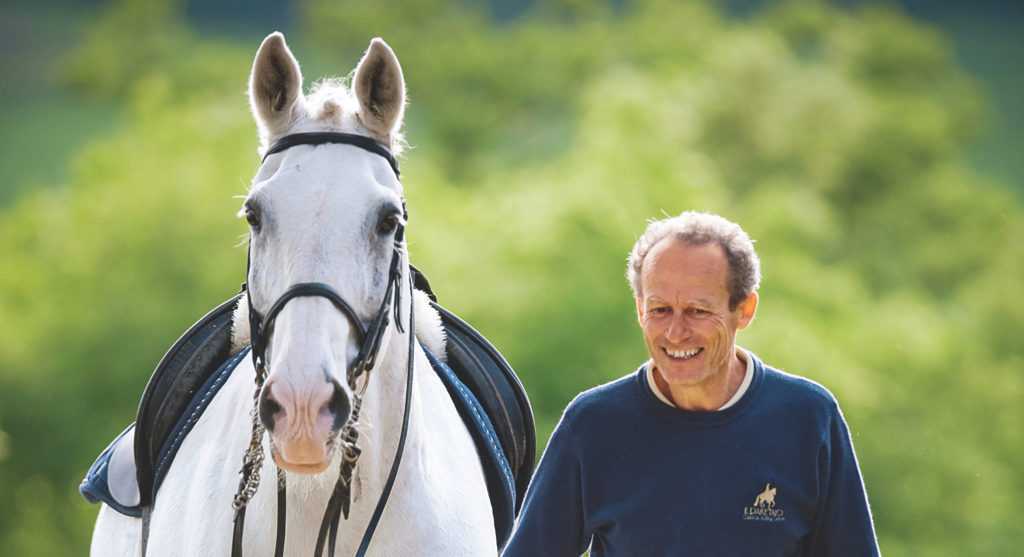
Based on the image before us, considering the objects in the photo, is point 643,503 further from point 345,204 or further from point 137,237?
point 137,237

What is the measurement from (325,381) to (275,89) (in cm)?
97

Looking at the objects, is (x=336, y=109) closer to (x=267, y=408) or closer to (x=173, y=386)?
(x=267, y=408)

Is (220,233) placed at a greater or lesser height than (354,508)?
greater

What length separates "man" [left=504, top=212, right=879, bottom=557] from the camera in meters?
2.38

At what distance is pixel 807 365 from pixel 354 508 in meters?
18.4

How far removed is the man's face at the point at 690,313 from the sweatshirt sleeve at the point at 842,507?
305mm

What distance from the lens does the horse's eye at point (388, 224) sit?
2.89 metres

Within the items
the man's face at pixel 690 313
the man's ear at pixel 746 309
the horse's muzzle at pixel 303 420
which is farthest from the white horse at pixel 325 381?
the man's ear at pixel 746 309

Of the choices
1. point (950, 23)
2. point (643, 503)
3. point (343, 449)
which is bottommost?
point (643, 503)

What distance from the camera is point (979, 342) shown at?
2895 cm

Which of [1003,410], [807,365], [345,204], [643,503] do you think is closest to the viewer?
[643,503]

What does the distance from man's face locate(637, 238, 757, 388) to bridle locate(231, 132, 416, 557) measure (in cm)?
76

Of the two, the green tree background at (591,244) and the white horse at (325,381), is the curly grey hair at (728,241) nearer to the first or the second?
the white horse at (325,381)

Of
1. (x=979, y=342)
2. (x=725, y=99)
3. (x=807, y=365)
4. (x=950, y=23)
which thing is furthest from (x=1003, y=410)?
(x=950, y=23)
